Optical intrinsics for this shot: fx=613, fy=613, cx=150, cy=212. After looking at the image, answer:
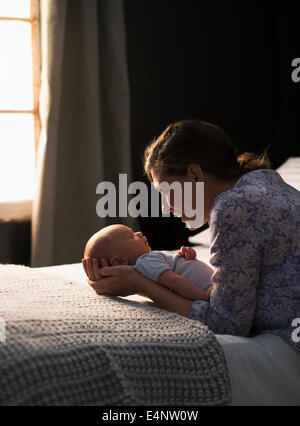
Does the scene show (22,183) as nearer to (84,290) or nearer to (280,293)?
(84,290)

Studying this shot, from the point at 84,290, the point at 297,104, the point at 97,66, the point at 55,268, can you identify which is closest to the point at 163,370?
the point at 84,290

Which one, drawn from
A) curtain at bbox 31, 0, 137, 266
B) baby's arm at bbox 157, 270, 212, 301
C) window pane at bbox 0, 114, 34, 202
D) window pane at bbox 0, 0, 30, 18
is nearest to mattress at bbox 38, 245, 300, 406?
baby's arm at bbox 157, 270, 212, 301

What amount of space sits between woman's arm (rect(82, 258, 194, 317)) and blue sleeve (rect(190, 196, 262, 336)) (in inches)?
4.9

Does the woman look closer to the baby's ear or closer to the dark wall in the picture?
the baby's ear

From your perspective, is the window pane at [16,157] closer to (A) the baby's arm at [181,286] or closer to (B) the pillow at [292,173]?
(B) the pillow at [292,173]

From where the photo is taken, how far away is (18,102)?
294 cm

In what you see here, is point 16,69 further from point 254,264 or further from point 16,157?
point 254,264

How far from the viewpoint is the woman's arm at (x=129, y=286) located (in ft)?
4.65

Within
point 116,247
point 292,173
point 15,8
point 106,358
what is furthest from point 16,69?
point 106,358

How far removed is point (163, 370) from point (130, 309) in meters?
0.24

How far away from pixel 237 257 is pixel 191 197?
0.82 ft

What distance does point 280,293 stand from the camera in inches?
52.3

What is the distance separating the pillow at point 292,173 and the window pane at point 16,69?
4.10 ft

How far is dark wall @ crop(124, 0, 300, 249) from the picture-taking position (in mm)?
3068
